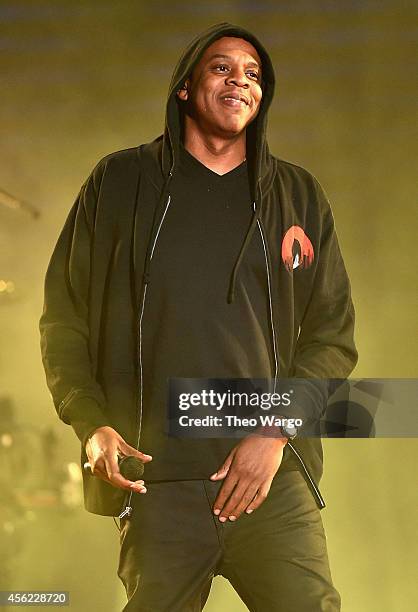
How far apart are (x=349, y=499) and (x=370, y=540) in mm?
98

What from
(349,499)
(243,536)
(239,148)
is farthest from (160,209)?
(349,499)

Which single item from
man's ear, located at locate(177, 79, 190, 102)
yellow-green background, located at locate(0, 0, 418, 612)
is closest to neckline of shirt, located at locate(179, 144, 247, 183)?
man's ear, located at locate(177, 79, 190, 102)

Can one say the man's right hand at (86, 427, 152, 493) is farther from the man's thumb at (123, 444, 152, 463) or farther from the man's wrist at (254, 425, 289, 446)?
the man's wrist at (254, 425, 289, 446)

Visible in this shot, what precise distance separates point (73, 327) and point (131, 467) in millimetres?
289

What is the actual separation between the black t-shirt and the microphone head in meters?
0.03

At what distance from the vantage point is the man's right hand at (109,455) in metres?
1.46

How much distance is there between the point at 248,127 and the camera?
174 centimetres

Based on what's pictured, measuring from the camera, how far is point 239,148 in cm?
173

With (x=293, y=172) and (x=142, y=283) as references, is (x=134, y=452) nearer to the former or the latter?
(x=142, y=283)

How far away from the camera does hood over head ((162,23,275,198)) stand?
65.7 inches

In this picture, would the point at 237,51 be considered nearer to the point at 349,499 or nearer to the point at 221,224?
the point at 221,224

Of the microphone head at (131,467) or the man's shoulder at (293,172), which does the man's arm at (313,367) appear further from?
the microphone head at (131,467)

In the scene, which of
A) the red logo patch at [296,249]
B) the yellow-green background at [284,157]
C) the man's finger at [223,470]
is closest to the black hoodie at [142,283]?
the red logo patch at [296,249]

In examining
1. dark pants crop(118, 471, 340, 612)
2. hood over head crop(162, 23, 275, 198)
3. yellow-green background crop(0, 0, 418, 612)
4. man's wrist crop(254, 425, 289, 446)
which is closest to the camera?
dark pants crop(118, 471, 340, 612)
